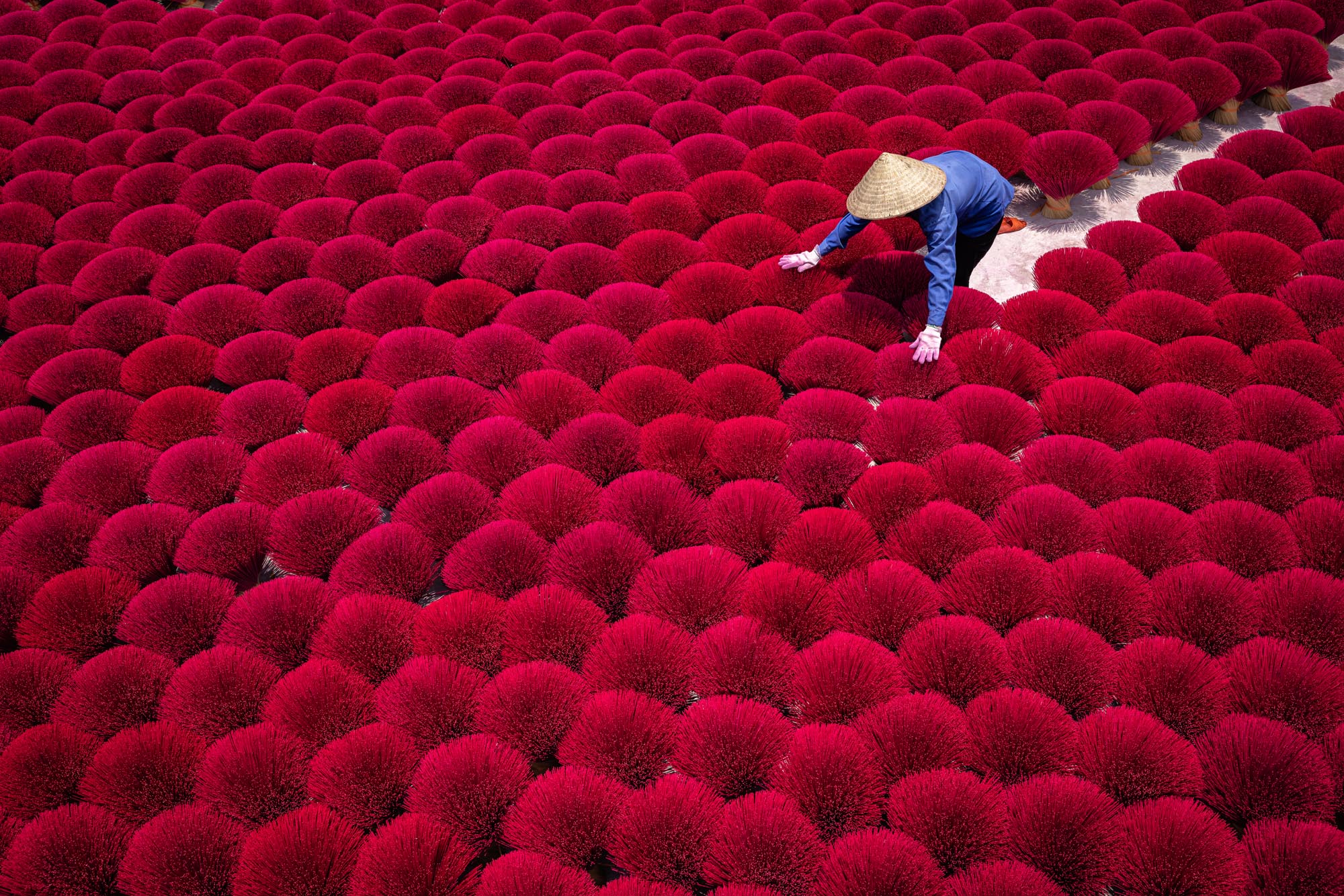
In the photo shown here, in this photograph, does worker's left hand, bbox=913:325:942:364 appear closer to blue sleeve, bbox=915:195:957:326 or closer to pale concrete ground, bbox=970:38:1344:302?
blue sleeve, bbox=915:195:957:326

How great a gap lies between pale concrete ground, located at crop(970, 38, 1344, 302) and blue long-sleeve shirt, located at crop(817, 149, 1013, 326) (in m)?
0.27

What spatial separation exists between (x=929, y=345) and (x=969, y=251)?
398 millimetres

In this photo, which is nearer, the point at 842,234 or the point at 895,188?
the point at 895,188

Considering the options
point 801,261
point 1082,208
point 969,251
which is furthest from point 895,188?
point 1082,208

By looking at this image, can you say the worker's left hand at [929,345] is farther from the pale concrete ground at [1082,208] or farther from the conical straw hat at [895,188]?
the pale concrete ground at [1082,208]

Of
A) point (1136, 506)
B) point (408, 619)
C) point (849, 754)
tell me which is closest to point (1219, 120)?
point (1136, 506)

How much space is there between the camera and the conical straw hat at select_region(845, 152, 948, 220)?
1565 millimetres

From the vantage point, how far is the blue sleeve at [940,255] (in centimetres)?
161

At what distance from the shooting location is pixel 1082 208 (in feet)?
7.36

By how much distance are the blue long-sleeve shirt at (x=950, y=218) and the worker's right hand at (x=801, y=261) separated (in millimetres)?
20

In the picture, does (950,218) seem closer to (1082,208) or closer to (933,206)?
(933,206)

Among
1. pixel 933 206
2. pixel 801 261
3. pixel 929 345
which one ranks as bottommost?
pixel 929 345

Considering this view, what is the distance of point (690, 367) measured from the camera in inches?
65.9

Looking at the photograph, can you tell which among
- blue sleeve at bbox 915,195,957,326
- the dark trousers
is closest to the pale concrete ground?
the dark trousers
